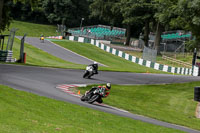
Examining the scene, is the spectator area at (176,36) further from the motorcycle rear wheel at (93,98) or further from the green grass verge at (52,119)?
the green grass verge at (52,119)

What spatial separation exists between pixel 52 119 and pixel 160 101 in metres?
13.3

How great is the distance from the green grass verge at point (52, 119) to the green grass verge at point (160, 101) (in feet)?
15.1

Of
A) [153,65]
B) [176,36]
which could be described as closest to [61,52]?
[153,65]

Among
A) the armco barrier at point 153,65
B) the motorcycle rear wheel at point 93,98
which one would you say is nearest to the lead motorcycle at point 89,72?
the motorcycle rear wheel at point 93,98

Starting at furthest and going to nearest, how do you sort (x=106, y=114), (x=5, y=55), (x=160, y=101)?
(x=5, y=55) < (x=160, y=101) < (x=106, y=114)

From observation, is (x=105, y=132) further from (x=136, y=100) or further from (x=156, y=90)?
(x=156, y=90)

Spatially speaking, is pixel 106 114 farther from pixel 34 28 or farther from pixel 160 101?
pixel 34 28

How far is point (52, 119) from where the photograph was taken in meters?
11.1

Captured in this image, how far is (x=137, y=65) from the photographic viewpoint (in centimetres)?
5088

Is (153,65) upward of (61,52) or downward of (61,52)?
downward

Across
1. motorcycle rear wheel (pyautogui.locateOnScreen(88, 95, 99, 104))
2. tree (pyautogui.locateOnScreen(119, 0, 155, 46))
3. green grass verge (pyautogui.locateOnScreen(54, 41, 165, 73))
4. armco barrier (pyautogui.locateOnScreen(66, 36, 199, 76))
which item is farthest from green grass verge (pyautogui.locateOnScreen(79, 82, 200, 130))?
tree (pyautogui.locateOnScreen(119, 0, 155, 46))

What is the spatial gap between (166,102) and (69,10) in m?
67.2

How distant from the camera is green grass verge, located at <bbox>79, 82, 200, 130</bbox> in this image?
18.7m

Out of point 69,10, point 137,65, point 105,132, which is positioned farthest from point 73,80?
point 69,10
